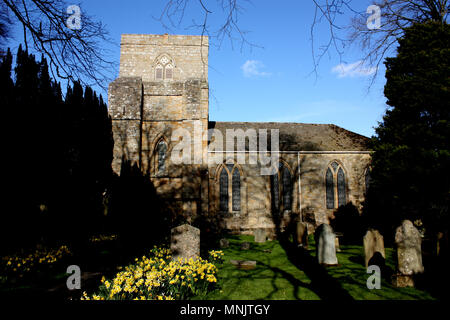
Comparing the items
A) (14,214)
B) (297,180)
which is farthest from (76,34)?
(297,180)

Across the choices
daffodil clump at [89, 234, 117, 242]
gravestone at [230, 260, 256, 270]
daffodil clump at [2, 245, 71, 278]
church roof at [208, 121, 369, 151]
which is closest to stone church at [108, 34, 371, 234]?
church roof at [208, 121, 369, 151]

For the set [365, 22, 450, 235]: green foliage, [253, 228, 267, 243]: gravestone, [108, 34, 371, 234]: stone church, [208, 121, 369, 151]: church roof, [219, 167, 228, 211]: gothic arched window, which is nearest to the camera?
[365, 22, 450, 235]: green foliage

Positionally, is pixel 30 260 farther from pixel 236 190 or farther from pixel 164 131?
pixel 236 190

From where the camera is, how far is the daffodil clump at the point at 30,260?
291 inches

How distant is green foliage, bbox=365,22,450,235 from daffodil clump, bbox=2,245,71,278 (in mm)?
13907

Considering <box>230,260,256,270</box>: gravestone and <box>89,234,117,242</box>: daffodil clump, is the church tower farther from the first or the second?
<box>230,260,256,270</box>: gravestone

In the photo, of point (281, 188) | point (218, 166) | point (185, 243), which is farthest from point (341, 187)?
point (185, 243)

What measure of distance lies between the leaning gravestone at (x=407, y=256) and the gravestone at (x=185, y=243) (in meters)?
5.62

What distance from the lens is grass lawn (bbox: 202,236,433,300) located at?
606 cm

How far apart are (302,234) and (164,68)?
1586cm

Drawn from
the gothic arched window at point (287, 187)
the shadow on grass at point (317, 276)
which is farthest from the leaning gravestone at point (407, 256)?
the gothic arched window at point (287, 187)

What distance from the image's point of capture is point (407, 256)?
6770 millimetres

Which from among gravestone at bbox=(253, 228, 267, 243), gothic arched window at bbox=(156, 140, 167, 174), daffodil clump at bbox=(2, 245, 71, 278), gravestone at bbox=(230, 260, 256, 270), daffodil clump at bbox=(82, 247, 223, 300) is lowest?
gravestone at bbox=(253, 228, 267, 243)

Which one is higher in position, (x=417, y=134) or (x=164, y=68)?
(x=164, y=68)
